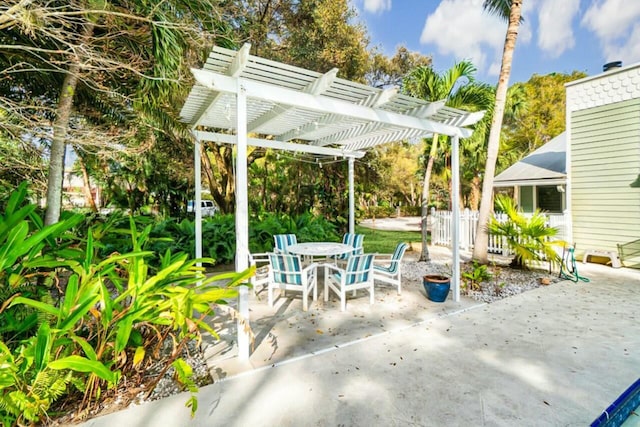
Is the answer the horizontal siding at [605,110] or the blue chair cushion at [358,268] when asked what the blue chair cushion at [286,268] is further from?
the horizontal siding at [605,110]

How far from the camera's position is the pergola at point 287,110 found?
3248 mm

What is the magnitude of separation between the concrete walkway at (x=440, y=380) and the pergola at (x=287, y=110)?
0.78 meters

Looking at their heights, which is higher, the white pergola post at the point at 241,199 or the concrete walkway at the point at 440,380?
the white pergola post at the point at 241,199

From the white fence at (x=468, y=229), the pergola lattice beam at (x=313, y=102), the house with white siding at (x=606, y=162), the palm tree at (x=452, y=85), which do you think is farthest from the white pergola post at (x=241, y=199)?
the house with white siding at (x=606, y=162)

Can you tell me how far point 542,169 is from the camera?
392 inches

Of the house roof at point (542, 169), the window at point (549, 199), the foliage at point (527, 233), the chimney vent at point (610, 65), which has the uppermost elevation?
the chimney vent at point (610, 65)

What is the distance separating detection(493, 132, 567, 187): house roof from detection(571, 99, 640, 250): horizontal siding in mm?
595

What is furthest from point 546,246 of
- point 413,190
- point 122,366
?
point 413,190

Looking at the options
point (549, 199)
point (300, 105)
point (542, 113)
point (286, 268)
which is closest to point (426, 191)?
point (286, 268)

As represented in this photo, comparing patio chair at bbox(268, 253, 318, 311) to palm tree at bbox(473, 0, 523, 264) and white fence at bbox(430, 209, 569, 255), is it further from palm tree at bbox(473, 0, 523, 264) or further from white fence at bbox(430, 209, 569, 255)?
white fence at bbox(430, 209, 569, 255)

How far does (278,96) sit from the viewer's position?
3564mm

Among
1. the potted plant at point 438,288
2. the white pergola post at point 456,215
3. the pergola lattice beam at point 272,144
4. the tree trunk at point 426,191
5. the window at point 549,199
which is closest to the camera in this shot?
the potted plant at point 438,288

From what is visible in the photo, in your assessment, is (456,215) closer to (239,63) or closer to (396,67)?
(239,63)

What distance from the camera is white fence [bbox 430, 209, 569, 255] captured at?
862cm
